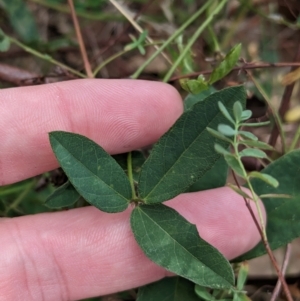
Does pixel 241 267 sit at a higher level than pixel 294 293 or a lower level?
higher

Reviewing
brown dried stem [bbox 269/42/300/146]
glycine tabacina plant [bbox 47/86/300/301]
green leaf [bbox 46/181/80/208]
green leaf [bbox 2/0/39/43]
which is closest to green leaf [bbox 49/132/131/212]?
glycine tabacina plant [bbox 47/86/300/301]

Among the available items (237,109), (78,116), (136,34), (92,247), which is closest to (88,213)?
(92,247)

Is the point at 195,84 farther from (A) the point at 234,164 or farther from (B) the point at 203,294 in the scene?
(B) the point at 203,294

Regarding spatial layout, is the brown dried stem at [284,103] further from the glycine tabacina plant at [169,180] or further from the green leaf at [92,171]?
the green leaf at [92,171]

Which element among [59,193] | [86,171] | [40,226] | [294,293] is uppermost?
[86,171]

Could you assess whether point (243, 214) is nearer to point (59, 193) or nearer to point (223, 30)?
point (59, 193)

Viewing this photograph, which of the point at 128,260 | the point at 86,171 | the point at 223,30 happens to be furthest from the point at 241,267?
the point at 223,30

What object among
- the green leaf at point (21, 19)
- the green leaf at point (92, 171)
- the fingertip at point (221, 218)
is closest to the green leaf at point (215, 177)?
the fingertip at point (221, 218)

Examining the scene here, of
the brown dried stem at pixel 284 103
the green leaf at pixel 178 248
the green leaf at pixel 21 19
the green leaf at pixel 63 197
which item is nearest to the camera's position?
the green leaf at pixel 178 248
